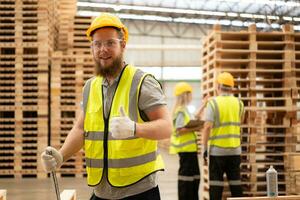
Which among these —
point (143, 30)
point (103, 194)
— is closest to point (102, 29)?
point (103, 194)

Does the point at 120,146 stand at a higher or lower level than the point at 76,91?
lower

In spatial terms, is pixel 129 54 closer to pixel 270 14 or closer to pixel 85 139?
pixel 270 14

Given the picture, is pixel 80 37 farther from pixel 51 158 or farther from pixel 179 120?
pixel 51 158

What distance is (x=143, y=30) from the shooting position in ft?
93.1

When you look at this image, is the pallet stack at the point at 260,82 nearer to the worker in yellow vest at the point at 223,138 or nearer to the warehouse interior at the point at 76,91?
the warehouse interior at the point at 76,91

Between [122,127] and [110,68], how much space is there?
1.43 ft

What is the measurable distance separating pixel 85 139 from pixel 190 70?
23.9 m

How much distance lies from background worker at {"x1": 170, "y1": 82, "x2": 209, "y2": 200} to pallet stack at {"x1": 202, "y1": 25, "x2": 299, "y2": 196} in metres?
0.57

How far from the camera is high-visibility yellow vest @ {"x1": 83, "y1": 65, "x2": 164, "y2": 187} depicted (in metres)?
2.76

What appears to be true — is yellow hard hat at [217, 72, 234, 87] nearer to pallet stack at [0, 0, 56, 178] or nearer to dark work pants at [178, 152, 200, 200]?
dark work pants at [178, 152, 200, 200]

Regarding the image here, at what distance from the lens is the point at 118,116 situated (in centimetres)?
275

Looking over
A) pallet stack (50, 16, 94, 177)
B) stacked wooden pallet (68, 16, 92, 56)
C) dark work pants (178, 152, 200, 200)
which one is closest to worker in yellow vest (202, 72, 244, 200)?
dark work pants (178, 152, 200, 200)

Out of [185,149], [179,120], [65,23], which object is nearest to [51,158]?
[185,149]

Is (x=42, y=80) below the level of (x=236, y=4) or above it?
below
